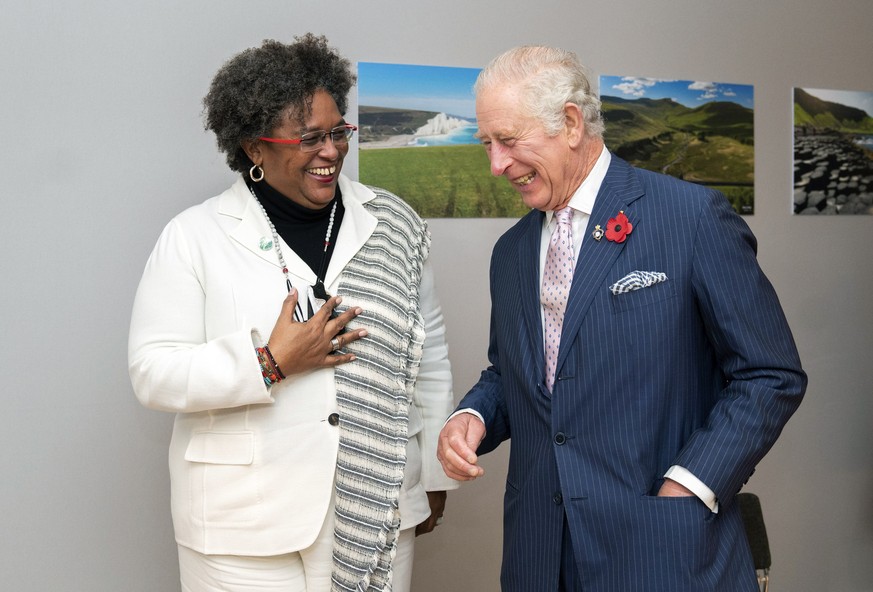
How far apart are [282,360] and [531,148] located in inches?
29.5

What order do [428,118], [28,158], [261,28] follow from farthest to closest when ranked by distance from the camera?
1. [428,118]
2. [261,28]
3. [28,158]

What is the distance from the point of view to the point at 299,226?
2.21 m

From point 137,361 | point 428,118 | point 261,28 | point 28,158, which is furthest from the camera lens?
point 428,118

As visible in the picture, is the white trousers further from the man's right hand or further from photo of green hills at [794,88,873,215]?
photo of green hills at [794,88,873,215]

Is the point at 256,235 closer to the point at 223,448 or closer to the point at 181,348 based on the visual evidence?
the point at 181,348

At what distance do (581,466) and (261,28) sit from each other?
1.93 meters

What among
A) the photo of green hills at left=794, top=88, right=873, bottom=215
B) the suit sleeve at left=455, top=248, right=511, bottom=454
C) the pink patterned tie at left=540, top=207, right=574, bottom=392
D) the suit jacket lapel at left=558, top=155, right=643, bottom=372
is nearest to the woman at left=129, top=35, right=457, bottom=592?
the suit sleeve at left=455, top=248, right=511, bottom=454

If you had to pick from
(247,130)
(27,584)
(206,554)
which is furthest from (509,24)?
(27,584)

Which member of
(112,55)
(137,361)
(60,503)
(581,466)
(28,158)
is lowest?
(60,503)

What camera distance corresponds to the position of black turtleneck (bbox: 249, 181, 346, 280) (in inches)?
85.2

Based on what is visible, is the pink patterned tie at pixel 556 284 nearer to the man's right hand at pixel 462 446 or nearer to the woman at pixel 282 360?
the man's right hand at pixel 462 446

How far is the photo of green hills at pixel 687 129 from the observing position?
335cm

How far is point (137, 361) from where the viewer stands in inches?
78.8

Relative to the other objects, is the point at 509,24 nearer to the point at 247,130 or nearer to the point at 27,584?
the point at 247,130
